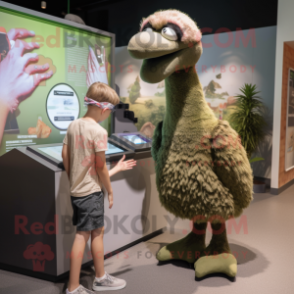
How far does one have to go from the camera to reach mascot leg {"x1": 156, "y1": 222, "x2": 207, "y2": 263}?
89.0 inches

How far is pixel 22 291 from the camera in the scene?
188 cm

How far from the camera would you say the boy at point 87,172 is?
173cm

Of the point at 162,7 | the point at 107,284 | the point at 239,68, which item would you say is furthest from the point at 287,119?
the point at 107,284

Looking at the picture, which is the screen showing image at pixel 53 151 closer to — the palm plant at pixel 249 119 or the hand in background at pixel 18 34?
the hand in background at pixel 18 34

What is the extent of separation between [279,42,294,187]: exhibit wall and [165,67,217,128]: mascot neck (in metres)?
2.95

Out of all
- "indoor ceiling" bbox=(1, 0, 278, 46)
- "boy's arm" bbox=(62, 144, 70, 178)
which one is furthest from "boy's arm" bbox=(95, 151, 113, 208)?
"indoor ceiling" bbox=(1, 0, 278, 46)

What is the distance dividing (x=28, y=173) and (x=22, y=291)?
703 mm

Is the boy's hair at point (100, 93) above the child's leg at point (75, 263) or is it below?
above

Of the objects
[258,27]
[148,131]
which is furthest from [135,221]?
[148,131]

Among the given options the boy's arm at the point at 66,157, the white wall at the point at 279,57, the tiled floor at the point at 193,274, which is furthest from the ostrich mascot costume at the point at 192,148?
the white wall at the point at 279,57

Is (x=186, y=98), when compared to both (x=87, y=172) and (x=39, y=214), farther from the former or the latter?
(x=39, y=214)

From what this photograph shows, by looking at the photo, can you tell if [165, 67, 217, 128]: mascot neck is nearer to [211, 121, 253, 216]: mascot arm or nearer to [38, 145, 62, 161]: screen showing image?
[211, 121, 253, 216]: mascot arm

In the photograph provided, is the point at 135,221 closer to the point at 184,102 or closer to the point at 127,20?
the point at 184,102

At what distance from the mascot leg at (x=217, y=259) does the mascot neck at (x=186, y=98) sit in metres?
0.77
